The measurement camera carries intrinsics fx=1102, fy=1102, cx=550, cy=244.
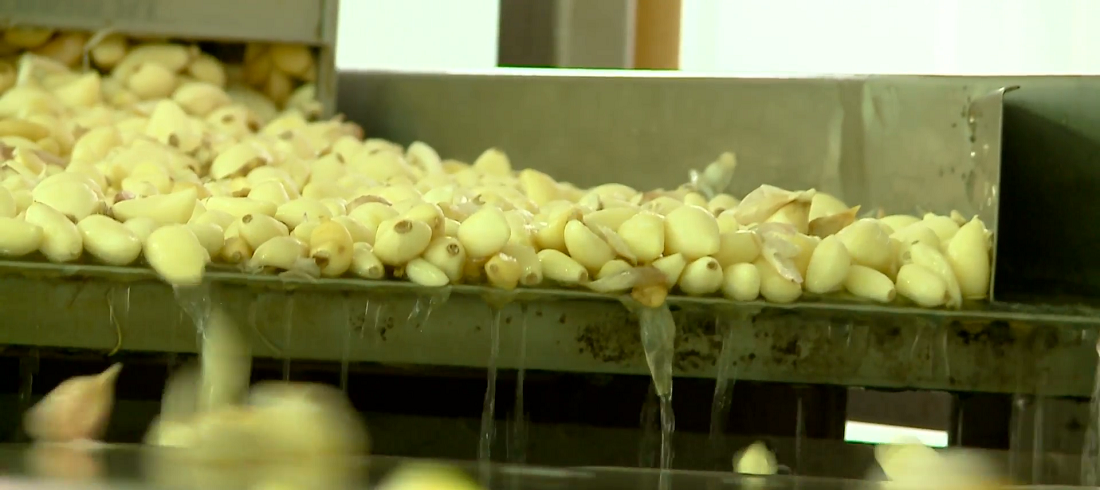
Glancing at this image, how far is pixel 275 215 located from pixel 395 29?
1256mm

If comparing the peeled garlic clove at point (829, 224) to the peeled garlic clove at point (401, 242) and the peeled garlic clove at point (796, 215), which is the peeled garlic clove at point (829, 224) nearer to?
the peeled garlic clove at point (796, 215)

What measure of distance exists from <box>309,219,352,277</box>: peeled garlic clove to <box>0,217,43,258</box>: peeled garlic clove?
0.55 ft

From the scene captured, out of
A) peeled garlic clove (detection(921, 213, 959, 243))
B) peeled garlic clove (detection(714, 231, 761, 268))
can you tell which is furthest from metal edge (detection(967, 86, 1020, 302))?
peeled garlic clove (detection(714, 231, 761, 268))

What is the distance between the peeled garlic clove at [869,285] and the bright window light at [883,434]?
4.3 inches

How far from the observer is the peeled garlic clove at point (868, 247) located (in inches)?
29.3

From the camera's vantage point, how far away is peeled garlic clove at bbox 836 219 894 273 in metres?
0.75

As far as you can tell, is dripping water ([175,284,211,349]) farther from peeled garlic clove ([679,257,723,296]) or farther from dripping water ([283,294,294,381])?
peeled garlic clove ([679,257,723,296])

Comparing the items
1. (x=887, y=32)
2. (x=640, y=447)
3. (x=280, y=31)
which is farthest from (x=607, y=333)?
(x=887, y=32)

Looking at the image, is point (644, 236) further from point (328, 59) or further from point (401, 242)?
point (328, 59)

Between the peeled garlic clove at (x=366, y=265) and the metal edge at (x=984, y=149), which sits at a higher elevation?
the metal edge at (x=984, y=149)

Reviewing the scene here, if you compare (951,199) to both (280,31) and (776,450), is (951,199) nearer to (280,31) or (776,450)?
(776,450)

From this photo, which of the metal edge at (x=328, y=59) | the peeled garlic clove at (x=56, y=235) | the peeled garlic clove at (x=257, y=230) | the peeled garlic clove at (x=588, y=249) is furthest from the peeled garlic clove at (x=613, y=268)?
the metal edge at (x=328, y=59)

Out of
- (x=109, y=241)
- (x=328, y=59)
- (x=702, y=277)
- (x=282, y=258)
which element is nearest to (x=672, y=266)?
(x=702, y=277)

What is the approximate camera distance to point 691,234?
0.71 metres
